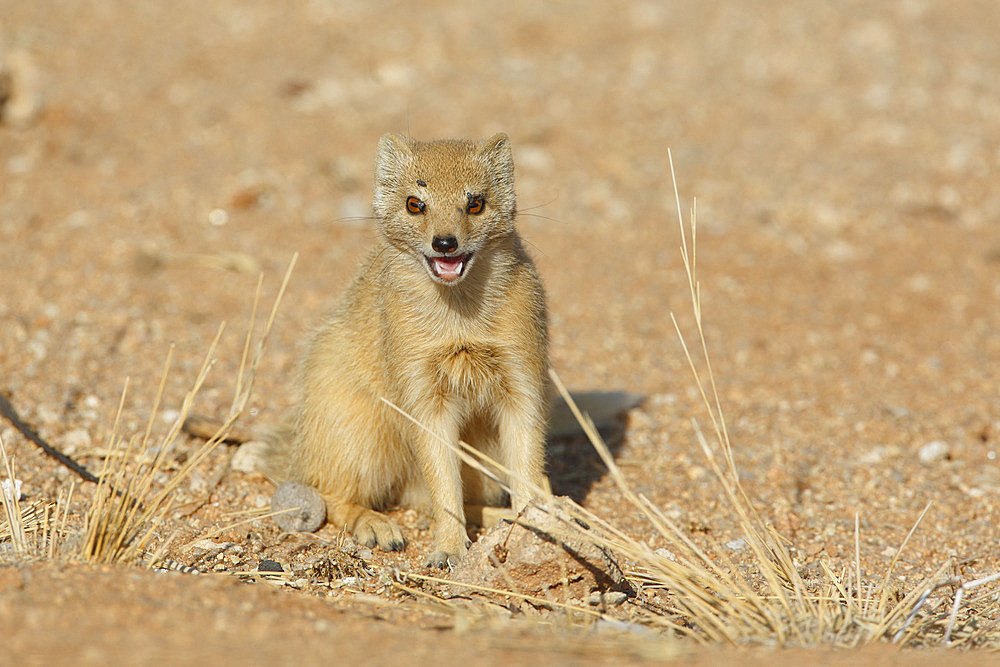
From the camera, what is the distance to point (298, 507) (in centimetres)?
461

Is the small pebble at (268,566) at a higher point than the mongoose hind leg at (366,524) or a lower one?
lower

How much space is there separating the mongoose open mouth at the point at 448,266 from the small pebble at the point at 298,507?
1360 millimetres

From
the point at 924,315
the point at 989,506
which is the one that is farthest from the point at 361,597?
the point at 924,315

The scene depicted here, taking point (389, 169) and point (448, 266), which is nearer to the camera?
point (448, 266)

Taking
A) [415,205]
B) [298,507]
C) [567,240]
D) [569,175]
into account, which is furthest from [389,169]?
[569,175]

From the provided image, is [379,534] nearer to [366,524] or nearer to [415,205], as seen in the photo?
[366,524]

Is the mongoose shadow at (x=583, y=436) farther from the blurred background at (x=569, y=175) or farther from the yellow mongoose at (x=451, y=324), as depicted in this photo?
the yellow mongoose at (x=451, y=324)

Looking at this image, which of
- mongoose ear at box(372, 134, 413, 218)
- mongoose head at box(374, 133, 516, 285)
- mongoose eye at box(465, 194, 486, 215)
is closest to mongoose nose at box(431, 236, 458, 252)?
mongoose head at box(374, 133, 516, 285)

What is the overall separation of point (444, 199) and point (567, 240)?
4.35m

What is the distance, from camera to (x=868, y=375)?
6461 millimetres

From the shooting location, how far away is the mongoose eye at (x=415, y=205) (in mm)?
4148

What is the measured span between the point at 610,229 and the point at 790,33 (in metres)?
4.11

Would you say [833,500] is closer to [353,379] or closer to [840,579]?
[840,579]

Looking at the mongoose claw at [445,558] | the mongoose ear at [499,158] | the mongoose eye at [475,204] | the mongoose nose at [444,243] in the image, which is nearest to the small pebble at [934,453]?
the mongoose claw at [445,558]
